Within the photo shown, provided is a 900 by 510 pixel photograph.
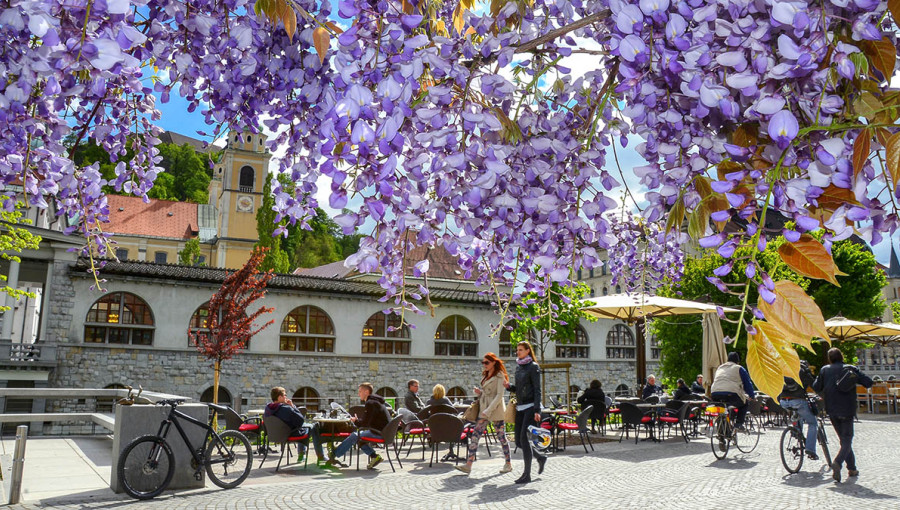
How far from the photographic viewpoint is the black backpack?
7.58 m

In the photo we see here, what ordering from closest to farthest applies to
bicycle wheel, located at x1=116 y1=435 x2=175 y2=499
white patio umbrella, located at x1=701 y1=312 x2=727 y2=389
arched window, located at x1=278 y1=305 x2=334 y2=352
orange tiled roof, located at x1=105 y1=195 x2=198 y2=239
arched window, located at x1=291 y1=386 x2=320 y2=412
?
→ 1. bicycle wheel, located at x1=116 y1=435 x2=175 y2=499
2. white patio umbrella, located at x1=701 y1=312 x2=727 y2=389
3. arched window, located at x1=291 y1=386 x2=320 y2=412
4. arched window, located at x1=278 y1=305 x2=334 y2=352
5. orange tiled roof, located at x1=105 y1=195 x2=198 y2=239

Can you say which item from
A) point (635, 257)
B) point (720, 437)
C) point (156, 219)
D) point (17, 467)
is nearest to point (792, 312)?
point (635, 257)

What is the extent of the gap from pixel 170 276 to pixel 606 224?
21.4 metres

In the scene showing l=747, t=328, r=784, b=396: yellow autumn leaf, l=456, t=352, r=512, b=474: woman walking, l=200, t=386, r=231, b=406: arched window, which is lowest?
l=200, t=386, r=231, b=406: arched window

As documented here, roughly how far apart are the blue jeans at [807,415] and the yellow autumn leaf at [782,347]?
826 centimetres

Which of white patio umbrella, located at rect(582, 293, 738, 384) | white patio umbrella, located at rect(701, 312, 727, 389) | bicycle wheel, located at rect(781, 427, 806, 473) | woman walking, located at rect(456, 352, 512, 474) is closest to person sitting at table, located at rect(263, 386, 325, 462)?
woman walking, located at rect(456, 352, 512, 474)

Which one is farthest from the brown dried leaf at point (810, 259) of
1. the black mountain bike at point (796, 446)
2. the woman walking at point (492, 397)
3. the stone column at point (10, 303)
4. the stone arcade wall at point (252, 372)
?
the stone column at point (10, 303)

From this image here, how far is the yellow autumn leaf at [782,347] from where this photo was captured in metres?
1.16

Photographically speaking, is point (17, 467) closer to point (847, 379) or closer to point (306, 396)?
point (847, 379)

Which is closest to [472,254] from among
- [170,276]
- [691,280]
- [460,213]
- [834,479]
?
[460,213]

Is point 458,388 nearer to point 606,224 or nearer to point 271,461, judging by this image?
point 271,461

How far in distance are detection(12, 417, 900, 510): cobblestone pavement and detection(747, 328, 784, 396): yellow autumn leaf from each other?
19.4 feet

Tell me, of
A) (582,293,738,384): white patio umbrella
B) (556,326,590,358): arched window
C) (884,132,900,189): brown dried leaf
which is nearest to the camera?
(884,132,900,189): brown dried leaf

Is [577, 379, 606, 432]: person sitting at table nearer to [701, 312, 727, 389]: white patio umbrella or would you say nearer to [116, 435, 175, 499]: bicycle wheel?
[701, 312, 727, 389]: white patio umbrella
